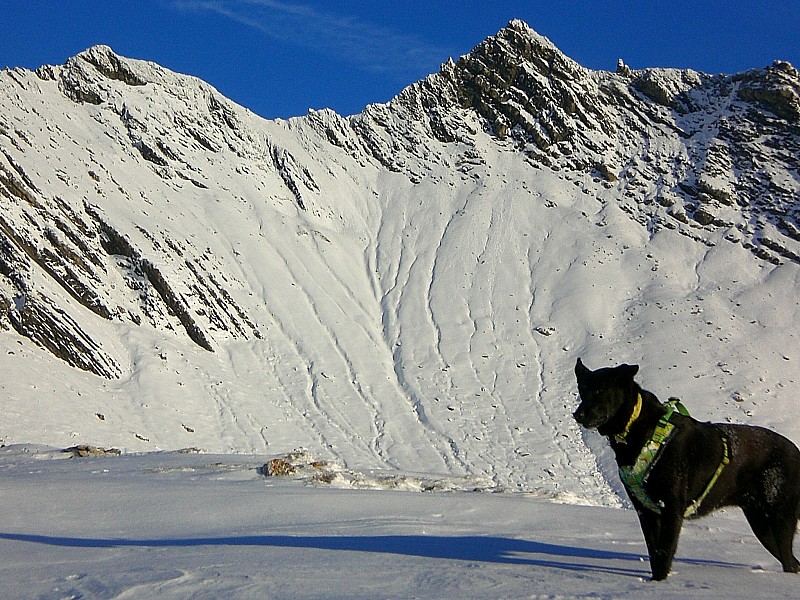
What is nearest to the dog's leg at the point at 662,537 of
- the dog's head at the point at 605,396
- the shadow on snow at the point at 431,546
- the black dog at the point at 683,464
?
the black dog at the point at 683,464

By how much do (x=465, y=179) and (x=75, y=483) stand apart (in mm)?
71125

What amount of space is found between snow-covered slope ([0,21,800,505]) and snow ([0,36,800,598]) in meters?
0.28

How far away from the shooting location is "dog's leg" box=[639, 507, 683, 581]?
16.4 ft

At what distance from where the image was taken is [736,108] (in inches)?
3408

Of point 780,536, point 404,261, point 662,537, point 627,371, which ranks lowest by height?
point 780,536

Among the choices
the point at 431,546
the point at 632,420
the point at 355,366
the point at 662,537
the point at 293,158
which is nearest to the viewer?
the point at 662,537

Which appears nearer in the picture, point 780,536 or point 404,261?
point 780,536

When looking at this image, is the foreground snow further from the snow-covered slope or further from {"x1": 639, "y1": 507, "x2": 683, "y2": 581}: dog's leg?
the snow-covered slope

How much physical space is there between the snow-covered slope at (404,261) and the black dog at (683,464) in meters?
26.1

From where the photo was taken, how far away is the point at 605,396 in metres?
5.41

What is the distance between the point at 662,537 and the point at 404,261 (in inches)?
2386

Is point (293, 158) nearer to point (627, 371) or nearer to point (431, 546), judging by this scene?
point (431, 546)

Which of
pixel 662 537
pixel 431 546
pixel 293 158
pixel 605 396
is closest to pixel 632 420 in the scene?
pixel 605 396

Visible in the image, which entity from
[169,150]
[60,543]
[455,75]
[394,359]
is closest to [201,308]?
[394,359]
